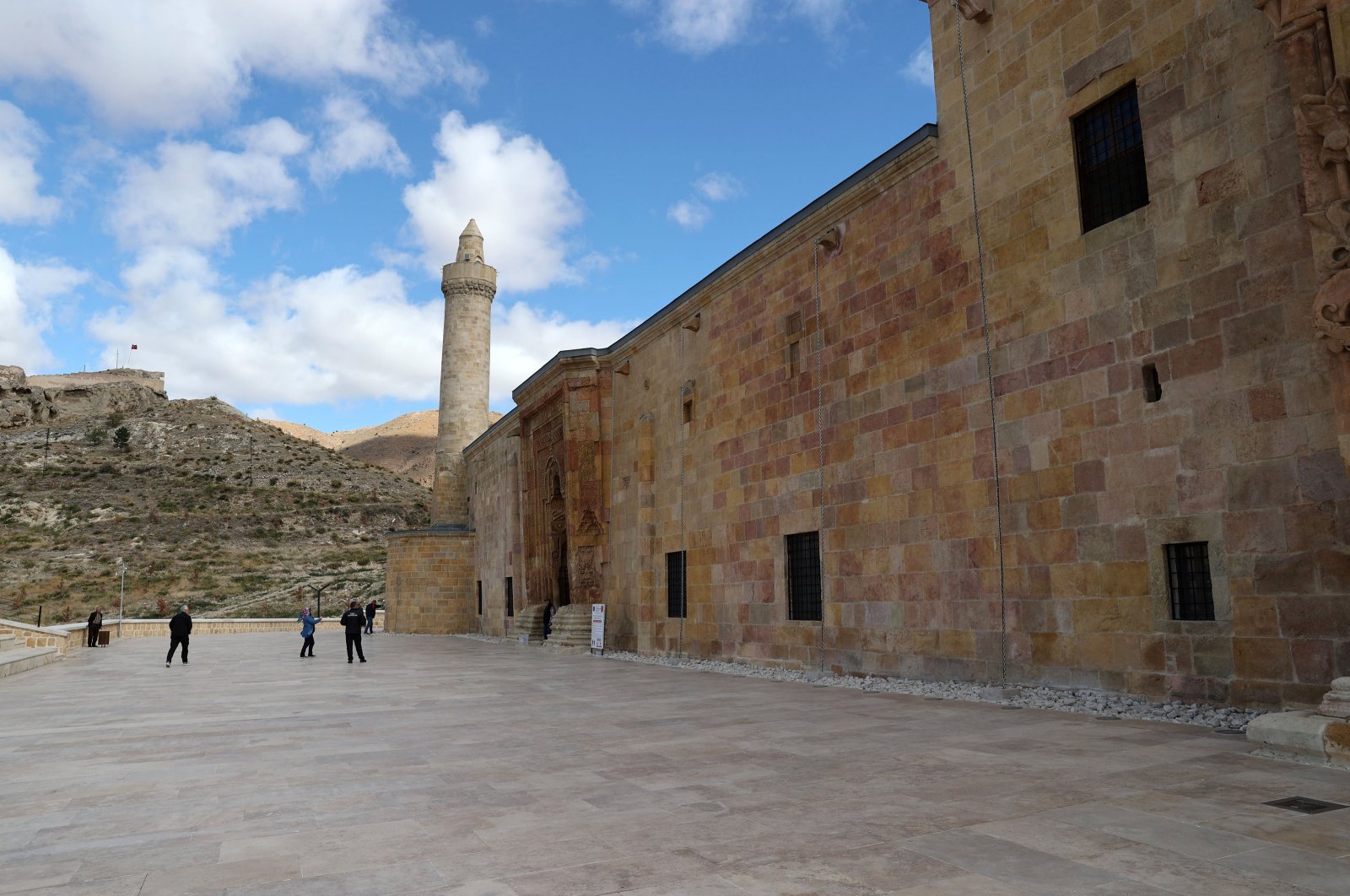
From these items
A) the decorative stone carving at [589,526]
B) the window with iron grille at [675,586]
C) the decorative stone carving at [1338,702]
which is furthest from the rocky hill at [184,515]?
the decorative stone carving at [1338,702]

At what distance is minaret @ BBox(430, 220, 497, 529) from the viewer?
38.8m

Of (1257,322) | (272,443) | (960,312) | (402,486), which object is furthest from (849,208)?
(272,443)

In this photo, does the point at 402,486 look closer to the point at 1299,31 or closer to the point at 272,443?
the point at 272,443

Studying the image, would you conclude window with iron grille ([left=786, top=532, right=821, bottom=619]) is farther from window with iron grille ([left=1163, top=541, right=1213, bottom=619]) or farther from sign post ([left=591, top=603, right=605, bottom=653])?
sign post ([left=591, top=603, right=605, bottom=653])

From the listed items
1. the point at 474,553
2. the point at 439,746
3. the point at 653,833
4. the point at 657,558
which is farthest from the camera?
the point at 474,553

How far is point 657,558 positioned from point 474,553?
18.9 meters

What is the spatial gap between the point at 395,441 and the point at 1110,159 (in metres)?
119

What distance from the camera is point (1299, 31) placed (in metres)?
6.71

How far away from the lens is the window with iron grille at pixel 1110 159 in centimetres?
895

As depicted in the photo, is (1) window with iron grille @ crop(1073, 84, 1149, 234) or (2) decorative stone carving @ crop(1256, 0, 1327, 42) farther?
(1) window with iron grille @ crop(1073, 84, 1149, 234)

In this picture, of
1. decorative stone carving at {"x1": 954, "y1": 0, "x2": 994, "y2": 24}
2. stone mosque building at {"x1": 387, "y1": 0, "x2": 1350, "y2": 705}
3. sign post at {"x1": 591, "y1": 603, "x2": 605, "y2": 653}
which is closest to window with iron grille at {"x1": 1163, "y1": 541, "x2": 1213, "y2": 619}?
stone mosque building at {"x1": 387, "y1": 0, "x2": 1350, "y2": 705}

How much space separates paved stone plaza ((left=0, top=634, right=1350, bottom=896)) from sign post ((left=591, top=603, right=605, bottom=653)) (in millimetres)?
9686

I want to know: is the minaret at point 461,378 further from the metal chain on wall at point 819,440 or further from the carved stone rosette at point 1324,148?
the carved stone rosette at point 1324,148

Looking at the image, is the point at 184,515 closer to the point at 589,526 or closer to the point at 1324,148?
the point at 589,526
